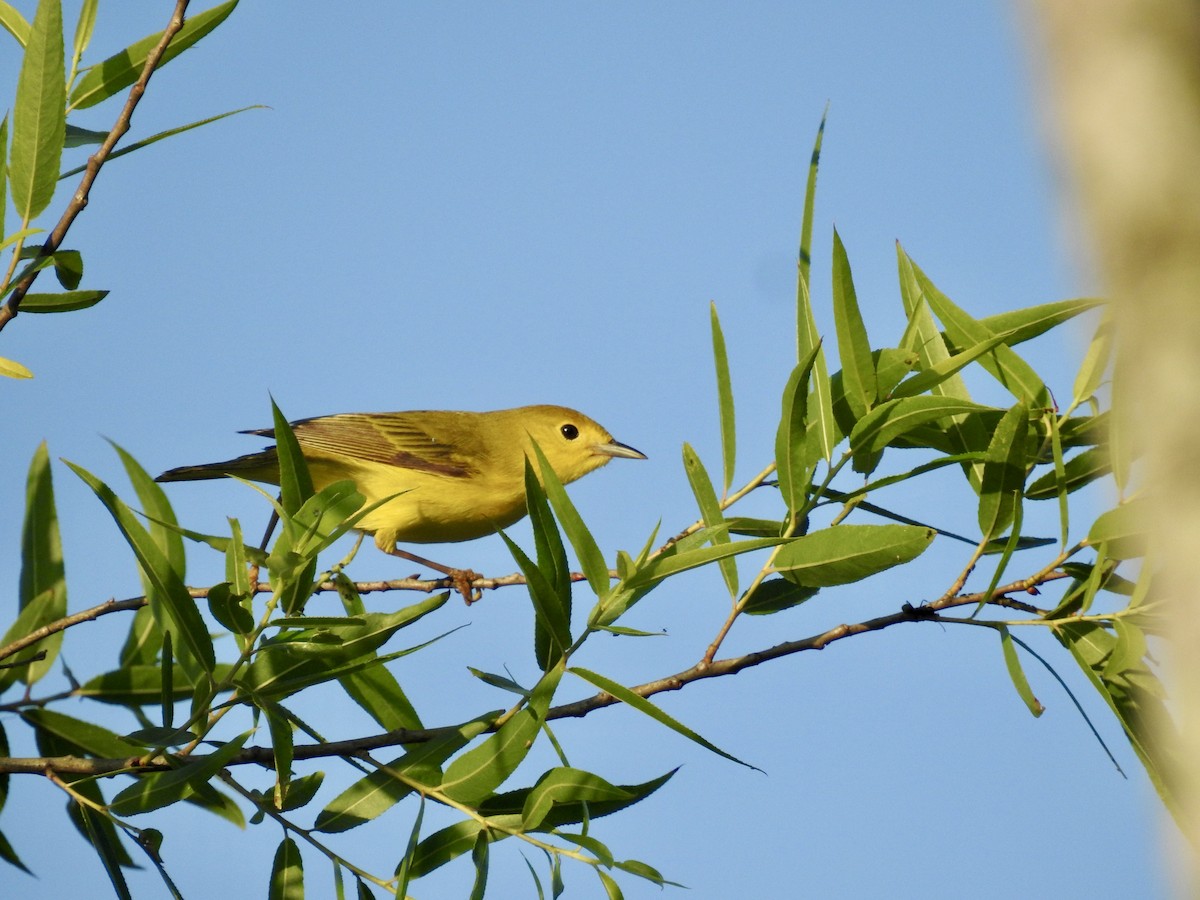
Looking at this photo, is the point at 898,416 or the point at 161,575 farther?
the point at 898,416

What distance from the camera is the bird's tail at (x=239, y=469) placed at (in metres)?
6.86

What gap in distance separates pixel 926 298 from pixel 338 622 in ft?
5.45

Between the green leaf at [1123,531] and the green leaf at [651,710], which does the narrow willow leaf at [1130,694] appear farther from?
the green leaf at [651,710]

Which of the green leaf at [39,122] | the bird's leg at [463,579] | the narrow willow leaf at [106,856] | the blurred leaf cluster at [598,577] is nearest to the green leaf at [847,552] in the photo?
the blurred leaf cluster at [598,577]

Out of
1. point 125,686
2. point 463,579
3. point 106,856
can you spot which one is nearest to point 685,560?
point 106,856

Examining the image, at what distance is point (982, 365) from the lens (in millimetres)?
3129

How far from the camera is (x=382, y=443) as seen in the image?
7.85m

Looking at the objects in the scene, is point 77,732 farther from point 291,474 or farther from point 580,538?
point 580,538

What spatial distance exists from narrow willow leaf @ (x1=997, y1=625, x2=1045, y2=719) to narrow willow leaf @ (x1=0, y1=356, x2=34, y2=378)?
2507mm

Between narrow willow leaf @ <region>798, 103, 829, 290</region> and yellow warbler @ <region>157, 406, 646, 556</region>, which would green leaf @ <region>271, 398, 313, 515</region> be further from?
yellow warbler @ <region>157, 406, 646, 556</region>

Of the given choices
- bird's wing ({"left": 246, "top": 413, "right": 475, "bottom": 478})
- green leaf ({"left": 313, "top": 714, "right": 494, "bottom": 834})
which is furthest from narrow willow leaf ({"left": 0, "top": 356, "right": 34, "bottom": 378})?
bird's wing ({"left": 246, "top": 413, "right": 475, "bottom": 478})

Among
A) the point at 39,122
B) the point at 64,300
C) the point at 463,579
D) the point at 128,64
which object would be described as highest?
the point at 128,64

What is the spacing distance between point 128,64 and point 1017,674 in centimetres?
288

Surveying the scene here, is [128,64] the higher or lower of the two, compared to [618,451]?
higher
